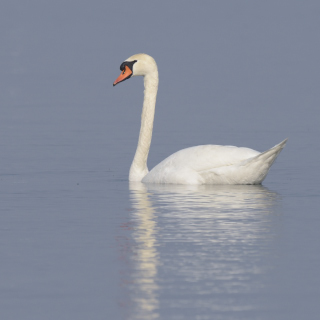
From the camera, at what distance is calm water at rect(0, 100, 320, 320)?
994cm

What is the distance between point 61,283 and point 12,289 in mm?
479

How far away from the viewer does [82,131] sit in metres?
31.1

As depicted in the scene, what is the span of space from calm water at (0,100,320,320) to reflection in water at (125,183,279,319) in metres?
0.01

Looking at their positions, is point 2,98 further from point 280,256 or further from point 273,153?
point 280,256

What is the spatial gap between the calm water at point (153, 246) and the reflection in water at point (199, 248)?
0.01 meters

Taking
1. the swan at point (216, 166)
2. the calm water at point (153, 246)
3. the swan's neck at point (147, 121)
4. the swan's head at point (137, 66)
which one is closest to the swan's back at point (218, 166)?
the swan at point (216, 166)

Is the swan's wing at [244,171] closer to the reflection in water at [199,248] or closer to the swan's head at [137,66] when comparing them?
the reflection in water at [199,248]

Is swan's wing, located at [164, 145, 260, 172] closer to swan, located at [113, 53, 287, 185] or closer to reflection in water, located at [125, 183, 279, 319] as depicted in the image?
swan, located at [113, 53, 287, 185]

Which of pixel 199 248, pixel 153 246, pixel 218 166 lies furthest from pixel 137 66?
pixel 199 248

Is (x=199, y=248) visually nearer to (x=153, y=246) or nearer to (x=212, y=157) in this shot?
(x=153, y=246)

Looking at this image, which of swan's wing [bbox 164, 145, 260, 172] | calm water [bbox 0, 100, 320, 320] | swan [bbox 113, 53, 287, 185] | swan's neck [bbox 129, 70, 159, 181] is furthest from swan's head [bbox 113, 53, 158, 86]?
swan's wing [bbox 164, 145, 260, 172]

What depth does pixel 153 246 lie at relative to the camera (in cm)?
1249

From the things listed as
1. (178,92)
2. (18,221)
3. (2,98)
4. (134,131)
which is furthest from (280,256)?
(178,92)

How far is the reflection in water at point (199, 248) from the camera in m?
10.1
